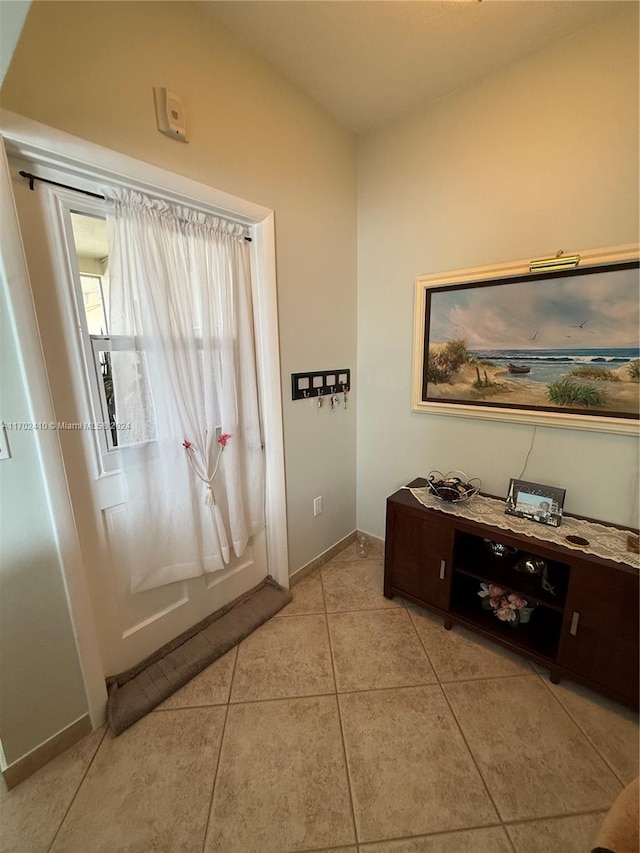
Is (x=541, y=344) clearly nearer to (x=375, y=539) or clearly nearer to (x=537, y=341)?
(x=537, y=341)

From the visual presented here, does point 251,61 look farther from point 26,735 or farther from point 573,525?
point 26,735

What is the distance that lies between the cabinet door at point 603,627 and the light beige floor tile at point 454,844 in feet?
2.11

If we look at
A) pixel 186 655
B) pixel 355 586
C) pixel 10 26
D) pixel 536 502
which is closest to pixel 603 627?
pixel 536 502

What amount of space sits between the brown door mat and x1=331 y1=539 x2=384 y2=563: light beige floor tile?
1.70 feet

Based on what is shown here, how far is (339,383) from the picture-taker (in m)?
2.19

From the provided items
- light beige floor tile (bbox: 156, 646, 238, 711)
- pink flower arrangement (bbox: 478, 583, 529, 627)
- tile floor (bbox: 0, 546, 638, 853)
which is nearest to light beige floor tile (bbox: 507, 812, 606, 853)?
tile floor (bbox: 0, 546, 638, 853)

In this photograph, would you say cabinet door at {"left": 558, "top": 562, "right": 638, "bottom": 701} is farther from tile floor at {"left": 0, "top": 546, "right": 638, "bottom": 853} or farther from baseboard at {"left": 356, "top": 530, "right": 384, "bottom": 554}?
baseboard at {"left": 356, "top": 530, "right": 384, "bottom": 554}

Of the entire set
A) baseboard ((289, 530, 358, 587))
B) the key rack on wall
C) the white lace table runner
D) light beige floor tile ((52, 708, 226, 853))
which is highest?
the key rack on wall

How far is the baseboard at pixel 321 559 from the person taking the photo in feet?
7.00

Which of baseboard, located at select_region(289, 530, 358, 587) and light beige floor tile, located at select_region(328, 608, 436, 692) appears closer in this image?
light beige floor tile, located at select_region(328, 608, 436, 692)

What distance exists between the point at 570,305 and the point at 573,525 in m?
1.00

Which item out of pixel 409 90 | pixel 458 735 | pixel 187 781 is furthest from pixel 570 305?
pixel 187 781

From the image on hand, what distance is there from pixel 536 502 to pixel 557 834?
1.11 m

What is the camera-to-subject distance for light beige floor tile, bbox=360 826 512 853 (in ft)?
3.26
